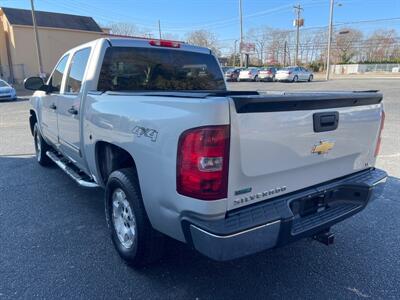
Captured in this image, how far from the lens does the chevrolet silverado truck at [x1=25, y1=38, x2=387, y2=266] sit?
2.06 meters

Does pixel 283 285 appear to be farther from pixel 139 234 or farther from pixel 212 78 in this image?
pixel 212 78

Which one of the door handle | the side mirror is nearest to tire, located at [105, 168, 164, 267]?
the door handle

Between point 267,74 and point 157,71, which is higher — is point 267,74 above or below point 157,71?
below

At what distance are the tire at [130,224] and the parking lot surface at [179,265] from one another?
0.54 feet

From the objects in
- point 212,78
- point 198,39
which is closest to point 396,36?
point 198,39

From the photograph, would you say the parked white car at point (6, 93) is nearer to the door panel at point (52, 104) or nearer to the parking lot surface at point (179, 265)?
the door panel at point (52, 104)

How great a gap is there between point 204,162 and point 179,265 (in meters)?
1.38

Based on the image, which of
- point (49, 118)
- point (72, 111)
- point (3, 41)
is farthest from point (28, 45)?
point (72, 111)

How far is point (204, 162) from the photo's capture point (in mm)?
2053

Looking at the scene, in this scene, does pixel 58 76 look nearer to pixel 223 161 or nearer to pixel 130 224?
pixel 130 224

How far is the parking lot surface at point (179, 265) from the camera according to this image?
265 centimetres

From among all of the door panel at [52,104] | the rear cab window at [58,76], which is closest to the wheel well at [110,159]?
the door panel at [52,104]

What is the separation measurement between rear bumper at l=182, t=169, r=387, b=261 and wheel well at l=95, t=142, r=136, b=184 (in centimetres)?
106

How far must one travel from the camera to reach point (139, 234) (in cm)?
268
